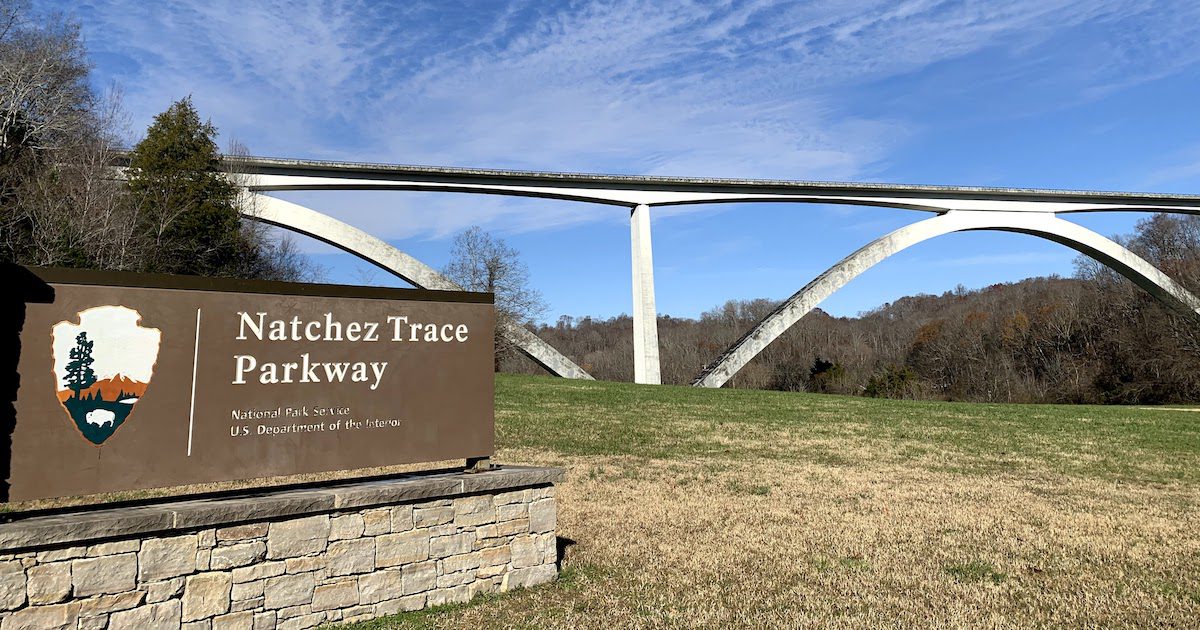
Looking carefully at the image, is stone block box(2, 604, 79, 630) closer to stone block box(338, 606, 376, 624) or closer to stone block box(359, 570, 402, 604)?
A: stone block box(338, 606, 376, 624)

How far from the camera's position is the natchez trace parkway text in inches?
177

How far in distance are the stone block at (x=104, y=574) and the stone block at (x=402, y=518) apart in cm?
137

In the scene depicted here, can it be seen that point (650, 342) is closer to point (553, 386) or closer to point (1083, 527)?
point (553, 386)

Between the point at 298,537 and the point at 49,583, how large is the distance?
1.14m

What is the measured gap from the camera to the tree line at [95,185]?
64.7 feet

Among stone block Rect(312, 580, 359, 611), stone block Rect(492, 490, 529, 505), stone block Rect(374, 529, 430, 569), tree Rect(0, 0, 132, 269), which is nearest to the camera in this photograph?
stone block Rect(312, 580, 359, 611)

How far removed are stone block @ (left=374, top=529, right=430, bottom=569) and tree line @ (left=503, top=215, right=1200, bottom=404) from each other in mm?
39560

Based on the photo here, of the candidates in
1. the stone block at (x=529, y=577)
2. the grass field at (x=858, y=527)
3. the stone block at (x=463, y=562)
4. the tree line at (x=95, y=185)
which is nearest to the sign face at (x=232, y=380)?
the stone block at (x=463, y=562)

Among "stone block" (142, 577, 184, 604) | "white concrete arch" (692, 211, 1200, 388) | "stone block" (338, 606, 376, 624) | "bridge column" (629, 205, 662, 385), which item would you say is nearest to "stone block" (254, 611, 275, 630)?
"stone block" (338, 606, 376, 624)

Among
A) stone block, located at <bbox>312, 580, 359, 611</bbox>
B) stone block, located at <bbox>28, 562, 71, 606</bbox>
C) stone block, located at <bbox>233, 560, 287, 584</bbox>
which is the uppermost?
stone block, located at <bbox>28, 562, 71, 606</bbox>

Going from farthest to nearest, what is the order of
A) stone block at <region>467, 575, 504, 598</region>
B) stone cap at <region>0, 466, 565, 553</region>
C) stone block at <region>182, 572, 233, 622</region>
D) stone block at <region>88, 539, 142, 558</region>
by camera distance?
stone block at <region>467, 575, 504, 598</region>
stone block at <region>182, 572, 233, 622</region>
stone block at <region>88, 539, 142, 558</region>
stone cap at <region>0, 466, 565, 553</region>

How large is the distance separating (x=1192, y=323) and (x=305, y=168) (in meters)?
47.6

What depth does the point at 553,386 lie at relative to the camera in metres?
25.5

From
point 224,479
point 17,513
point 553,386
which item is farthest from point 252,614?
point 553,386
